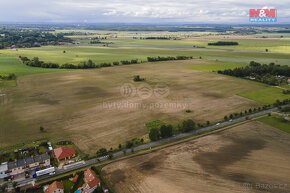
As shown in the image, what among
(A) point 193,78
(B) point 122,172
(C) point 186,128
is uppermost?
(A) point 193,78

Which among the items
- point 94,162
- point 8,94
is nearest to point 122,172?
point 94,162

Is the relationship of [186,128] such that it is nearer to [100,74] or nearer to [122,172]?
[122,172]

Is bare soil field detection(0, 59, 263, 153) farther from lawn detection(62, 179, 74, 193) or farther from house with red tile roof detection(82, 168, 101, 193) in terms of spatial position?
lawn detection(62, 179, 74, 193)

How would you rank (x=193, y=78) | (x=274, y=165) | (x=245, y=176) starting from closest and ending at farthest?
(x=245, y=176), (x=274, y=165), (x=193, y=78)

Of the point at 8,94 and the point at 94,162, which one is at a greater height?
the point at 8,94

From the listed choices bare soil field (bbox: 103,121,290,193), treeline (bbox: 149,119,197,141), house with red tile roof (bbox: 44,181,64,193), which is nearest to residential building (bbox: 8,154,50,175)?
house with red tile roof (bbox: 44,181,64,193)

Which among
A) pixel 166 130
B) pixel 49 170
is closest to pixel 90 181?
pixel 49 170

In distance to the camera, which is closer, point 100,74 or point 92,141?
point 92,141
